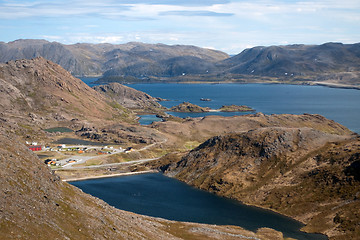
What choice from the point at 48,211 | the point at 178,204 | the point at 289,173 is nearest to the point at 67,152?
the point at 178,204

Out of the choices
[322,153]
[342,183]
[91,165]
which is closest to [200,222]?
[342,183]

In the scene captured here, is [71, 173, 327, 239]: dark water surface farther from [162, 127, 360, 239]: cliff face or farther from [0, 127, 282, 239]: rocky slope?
[0, 127, 282, 239]: rocky slope

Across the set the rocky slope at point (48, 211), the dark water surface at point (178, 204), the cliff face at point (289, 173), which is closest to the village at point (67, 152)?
the dark water surface at point (178, 204)

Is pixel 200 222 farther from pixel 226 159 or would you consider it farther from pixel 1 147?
pixel 1 147

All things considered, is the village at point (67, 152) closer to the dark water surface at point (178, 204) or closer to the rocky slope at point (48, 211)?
the dark water surface at point (178, 204)

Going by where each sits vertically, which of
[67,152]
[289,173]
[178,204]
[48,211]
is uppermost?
[48,211]

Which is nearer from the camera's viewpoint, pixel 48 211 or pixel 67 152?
pixel 48 211

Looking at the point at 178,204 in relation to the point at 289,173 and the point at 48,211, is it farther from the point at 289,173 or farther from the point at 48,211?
the point at 48,211
